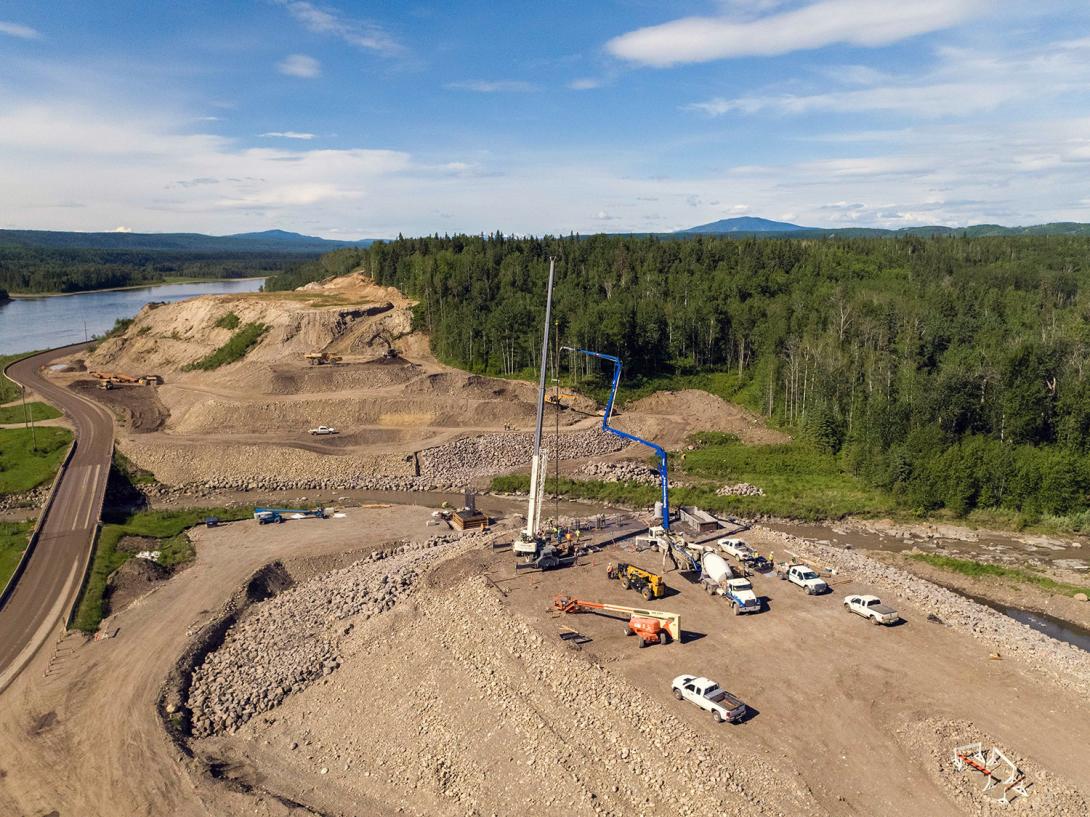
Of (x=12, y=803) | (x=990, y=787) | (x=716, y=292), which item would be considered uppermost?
(x=716, y=292)

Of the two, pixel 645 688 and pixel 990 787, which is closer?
pixel 990 787

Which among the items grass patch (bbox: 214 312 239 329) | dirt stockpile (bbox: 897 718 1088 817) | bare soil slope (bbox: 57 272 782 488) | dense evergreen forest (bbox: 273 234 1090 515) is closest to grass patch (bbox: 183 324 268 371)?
bare soil slope (bbox: 57 272 782 488)

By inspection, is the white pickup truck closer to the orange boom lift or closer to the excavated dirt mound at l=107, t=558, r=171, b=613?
the orange boom lift

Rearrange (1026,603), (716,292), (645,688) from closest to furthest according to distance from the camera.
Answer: (645,688) → (1026,603) → (716,292)

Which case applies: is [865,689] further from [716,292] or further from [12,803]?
[716,292]

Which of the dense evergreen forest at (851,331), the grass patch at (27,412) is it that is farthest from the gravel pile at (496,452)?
the grass patch at (27,412)

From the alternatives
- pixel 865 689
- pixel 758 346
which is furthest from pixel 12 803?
pixel 758 346
